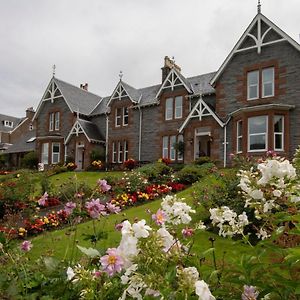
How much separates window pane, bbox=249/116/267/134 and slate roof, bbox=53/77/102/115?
1753cm

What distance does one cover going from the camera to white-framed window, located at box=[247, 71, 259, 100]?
2238cm

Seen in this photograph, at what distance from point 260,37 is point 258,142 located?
271 inches

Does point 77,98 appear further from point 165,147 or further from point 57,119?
point 165,147

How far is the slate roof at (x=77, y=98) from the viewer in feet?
111

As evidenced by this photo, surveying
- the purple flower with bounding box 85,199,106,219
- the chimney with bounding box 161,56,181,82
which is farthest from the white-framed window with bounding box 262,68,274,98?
the purple flower with bounding box 85,199,106,219

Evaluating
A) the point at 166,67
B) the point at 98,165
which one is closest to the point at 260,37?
the point at 166,67

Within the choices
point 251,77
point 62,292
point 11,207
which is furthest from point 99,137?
point 62,292

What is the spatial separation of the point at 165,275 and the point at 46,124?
116ft

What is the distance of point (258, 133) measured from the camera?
21.1 metres

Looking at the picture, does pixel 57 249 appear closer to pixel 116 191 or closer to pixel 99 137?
pixel 116 191

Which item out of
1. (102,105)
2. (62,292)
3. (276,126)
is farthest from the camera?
(102,105)

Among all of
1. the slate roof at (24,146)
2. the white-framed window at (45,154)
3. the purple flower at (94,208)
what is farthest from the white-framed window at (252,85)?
the slate roof at (24,146)

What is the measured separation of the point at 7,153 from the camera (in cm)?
4138

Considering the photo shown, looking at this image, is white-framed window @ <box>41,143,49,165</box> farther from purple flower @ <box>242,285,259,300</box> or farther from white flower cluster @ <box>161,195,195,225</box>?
purple flower @ <box>242,285,259,300</box>
